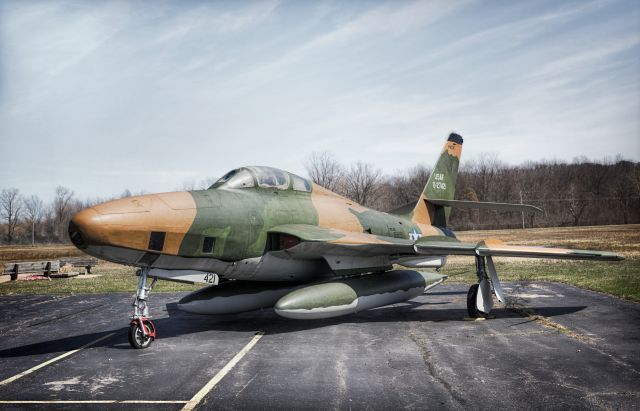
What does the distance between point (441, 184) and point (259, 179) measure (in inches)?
328

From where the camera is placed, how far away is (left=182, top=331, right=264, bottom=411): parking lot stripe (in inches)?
207

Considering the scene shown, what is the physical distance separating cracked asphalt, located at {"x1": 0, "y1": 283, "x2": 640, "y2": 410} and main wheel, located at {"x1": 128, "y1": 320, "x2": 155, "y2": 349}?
162mm

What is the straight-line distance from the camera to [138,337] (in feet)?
26.3

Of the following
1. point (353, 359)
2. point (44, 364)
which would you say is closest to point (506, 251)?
point (353, 359)

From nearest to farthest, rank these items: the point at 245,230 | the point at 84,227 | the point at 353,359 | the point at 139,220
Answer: the point at 84,227 → the point at 353,359 → the point at 139,220 → the point at 245,230

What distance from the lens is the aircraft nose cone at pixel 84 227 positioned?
6.84 m

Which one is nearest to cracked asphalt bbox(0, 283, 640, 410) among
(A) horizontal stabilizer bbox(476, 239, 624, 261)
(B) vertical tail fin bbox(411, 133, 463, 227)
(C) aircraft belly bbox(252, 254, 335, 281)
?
(C) aircraft belly bbox(252, 254, 335, 281)

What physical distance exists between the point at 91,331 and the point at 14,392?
4.06 meters

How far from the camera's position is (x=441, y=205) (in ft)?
52.9

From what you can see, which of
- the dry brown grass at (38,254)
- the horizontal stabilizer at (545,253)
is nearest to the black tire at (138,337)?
the horizontal stabilizer at (545,253)

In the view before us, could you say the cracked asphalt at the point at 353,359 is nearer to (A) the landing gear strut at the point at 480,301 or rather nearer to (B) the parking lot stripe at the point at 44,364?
(B) the parking lot stripe at the point at 44,364

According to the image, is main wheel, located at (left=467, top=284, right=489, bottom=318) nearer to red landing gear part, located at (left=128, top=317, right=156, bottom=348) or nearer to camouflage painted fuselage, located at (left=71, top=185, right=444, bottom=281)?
camouflage painted fuselage, located at (left=71, top=185, right=444, bottom=281)

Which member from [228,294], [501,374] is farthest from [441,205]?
[501,374]

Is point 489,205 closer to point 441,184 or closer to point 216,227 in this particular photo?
point 441,184
